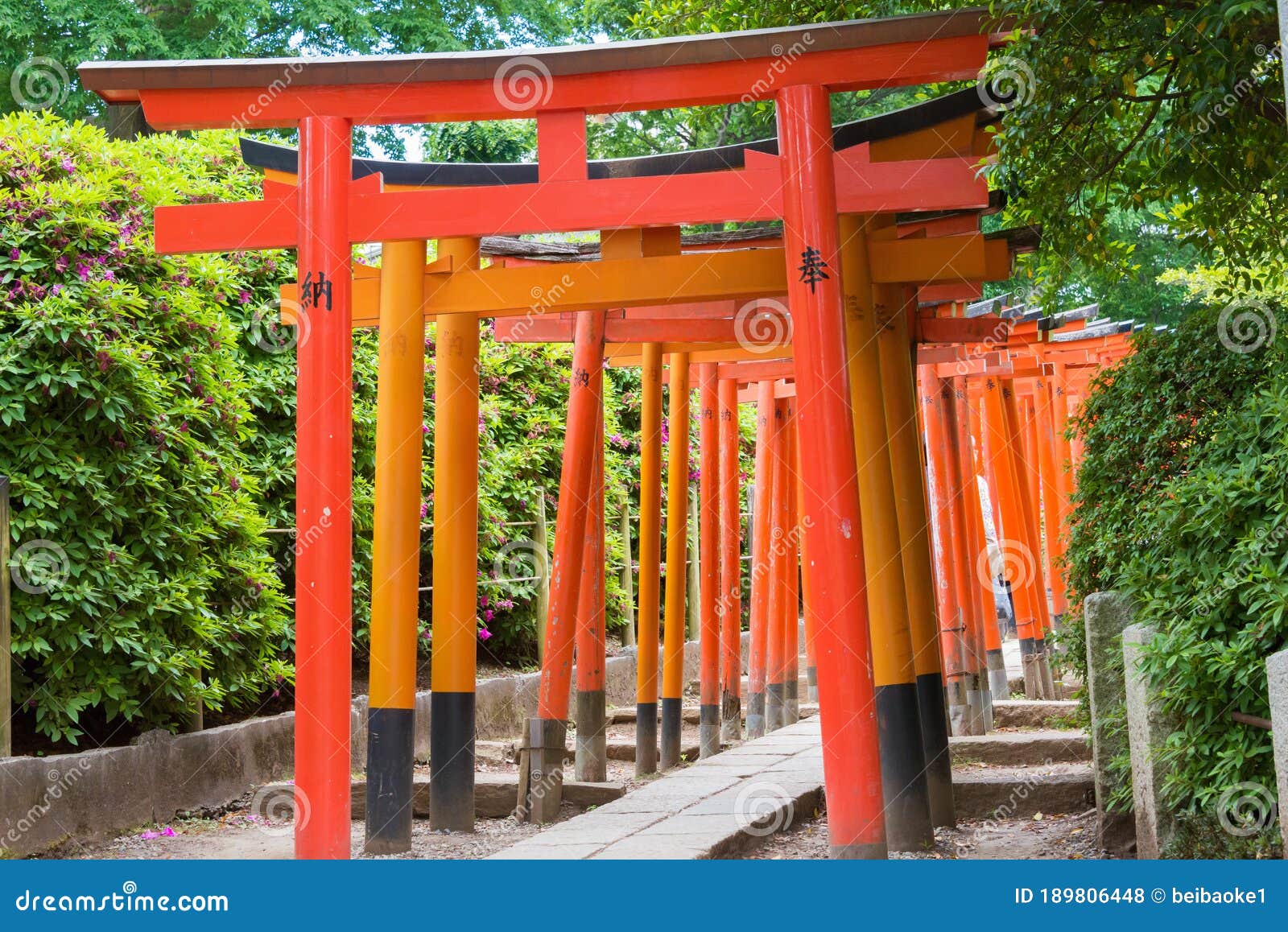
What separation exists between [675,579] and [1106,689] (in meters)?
4.42

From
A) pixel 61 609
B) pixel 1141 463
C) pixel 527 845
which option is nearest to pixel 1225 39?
pixel 1141 463

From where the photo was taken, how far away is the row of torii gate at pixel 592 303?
16.6 feet

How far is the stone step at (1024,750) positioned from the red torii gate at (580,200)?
3.78 meters

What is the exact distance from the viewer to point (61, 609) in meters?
6.66

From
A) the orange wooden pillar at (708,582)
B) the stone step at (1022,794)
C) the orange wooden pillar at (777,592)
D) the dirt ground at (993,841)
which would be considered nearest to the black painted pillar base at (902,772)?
the dirt ground at (993,841)

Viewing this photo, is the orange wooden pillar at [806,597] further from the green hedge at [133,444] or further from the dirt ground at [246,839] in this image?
the green hedge at [133,444]

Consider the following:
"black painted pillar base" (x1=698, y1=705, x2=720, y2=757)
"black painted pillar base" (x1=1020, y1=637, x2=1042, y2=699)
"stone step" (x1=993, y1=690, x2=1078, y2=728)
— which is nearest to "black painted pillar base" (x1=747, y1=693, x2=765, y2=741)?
"black painted pillar base" (x1=698, y1=705, x2=720, y2=757)

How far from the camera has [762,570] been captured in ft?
39.1

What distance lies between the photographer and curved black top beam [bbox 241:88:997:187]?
20.7 feet

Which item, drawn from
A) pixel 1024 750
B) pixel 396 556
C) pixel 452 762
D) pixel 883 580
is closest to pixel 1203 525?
pixel 883 580

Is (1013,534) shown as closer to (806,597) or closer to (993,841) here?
(993,841)

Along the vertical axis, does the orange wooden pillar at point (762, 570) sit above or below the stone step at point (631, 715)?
above

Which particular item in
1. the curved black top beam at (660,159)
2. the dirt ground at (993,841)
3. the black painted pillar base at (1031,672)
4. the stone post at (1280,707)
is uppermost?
the curved black top beam at (660,159)

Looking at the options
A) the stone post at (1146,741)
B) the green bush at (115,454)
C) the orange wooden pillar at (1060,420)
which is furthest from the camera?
the orange wooden pillar at (1060,420)
